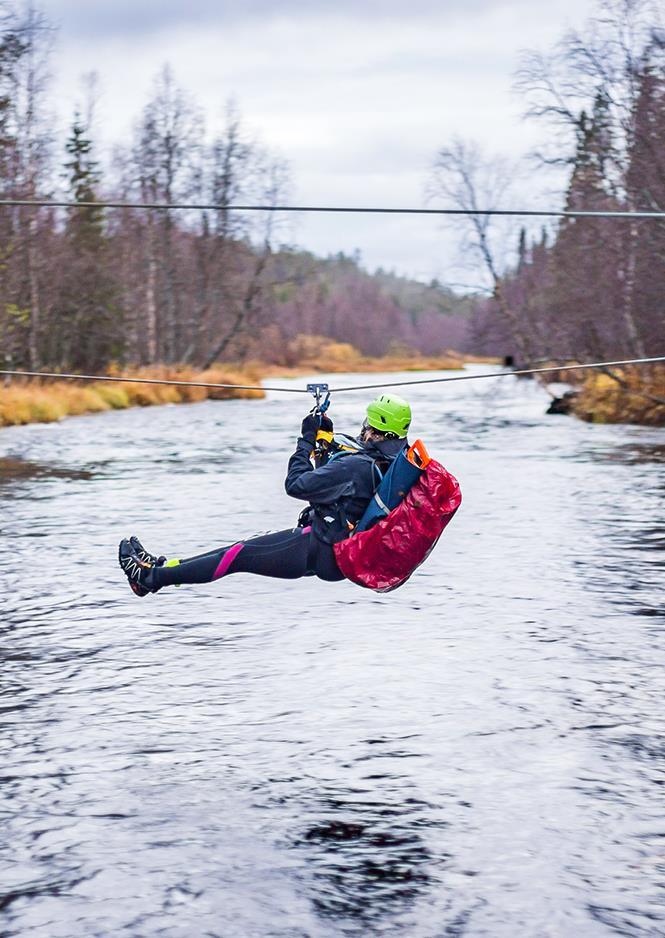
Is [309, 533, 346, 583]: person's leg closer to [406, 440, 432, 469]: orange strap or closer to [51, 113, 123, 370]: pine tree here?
[406, 440, 432, 469]: orange strap

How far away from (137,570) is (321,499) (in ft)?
4.41

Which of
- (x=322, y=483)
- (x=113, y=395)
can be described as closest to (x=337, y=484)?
(x=322, y=483)

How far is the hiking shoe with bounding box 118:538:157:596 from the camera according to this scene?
854 centimetres

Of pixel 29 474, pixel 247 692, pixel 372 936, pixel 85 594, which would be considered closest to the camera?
pixel 372 936

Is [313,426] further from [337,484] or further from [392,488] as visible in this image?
[392,488]

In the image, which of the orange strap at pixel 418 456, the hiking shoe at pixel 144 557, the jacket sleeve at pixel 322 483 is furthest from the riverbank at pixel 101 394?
the orange strap at pixel 418 456

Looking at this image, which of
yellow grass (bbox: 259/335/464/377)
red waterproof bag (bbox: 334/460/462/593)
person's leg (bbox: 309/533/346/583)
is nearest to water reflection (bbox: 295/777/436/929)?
red waterproof bag (bbox: 334/460/462/593)

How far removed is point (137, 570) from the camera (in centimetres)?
856

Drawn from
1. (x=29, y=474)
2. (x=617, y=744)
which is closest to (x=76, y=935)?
(x=617, y=744)

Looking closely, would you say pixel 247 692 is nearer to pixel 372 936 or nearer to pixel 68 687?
pixel 68 687

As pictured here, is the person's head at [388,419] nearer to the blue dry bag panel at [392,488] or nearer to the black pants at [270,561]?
A: the blue dry bag panel at [392,488]

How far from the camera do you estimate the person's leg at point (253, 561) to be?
8.13m

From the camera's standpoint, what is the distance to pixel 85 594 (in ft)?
36.3

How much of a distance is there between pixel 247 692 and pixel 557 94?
26.7 metres
